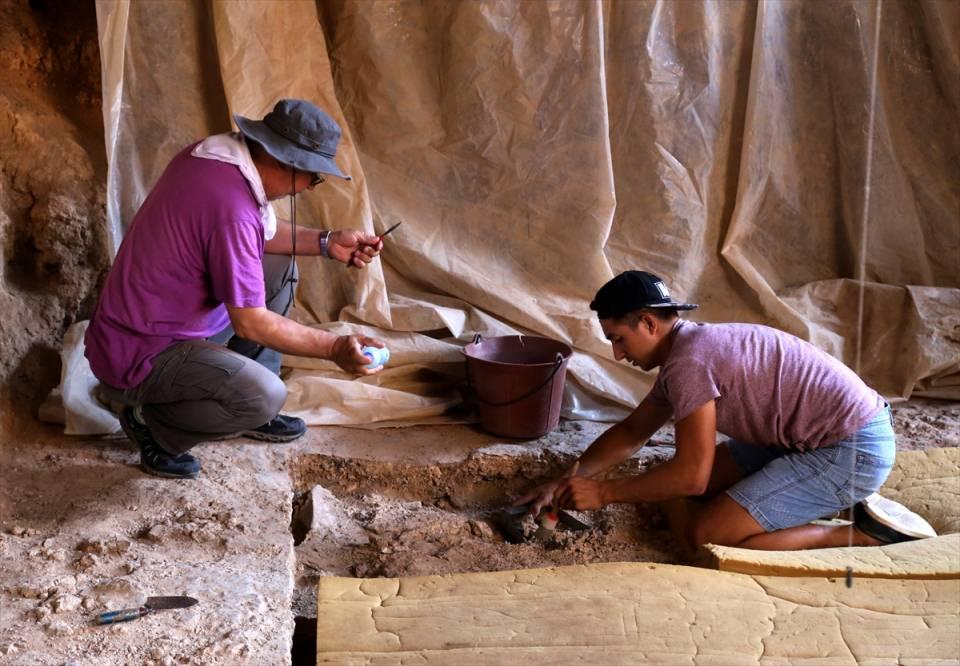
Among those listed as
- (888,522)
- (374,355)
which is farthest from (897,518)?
(374,355)

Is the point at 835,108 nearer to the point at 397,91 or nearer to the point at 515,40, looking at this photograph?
the point at 515,40

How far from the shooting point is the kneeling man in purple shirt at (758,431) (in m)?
2.79

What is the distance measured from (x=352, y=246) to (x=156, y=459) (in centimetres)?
99

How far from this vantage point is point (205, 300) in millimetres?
3008

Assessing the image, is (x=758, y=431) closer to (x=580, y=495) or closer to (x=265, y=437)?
(x=580, y=495)

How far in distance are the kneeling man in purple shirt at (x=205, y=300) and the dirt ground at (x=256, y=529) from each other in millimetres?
209

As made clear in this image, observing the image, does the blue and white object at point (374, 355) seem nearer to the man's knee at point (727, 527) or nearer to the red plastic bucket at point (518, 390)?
the red plastic bucket at point (518, 390)

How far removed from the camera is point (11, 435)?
327 cm

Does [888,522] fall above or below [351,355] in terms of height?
below

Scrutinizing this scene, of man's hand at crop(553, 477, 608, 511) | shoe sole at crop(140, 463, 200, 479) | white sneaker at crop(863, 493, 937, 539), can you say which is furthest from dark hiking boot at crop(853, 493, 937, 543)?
shoe sole at crop(140, 463, 200, 479)

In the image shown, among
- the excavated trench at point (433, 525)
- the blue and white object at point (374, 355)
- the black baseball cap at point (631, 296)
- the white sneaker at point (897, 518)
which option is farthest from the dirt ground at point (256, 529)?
the black baseball cap at point (631, 296)

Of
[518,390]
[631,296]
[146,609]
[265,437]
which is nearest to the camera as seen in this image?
[146,609]

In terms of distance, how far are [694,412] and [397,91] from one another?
191 cm

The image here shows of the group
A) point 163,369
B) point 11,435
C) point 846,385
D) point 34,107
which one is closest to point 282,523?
point 163,369
